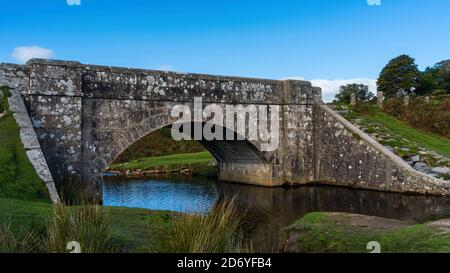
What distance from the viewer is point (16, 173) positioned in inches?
380

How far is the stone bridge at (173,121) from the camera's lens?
12828mm

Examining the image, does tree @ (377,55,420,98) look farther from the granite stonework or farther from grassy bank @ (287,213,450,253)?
the granite stonework

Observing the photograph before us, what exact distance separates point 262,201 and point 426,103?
1767 centimetres

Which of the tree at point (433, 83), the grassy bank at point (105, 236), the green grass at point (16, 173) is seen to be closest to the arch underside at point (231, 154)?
the green grass at point (16, 173)

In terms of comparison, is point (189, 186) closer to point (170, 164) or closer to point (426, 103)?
point (170, 164)

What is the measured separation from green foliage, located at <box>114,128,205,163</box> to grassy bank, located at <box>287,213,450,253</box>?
27.7 meters

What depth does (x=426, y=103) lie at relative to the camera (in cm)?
2788

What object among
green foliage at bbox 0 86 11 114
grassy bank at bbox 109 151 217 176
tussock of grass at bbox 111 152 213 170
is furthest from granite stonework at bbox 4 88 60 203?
tussock of grass at bbox 111 152 213 170

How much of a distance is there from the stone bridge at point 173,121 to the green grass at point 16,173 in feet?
7.07

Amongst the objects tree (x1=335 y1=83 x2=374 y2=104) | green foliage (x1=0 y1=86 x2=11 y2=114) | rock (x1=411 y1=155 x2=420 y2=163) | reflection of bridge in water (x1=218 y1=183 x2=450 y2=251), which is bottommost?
reflection of bridge in water (x1=218 y1=183 x2=450 y2=251)

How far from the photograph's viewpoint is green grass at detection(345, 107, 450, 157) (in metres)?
19.7

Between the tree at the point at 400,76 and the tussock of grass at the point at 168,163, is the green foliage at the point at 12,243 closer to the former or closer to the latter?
the tussock of grass at the point at 168,163

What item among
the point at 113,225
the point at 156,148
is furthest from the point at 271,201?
the point at 156,148

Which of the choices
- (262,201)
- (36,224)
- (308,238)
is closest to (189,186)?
(262,201)
